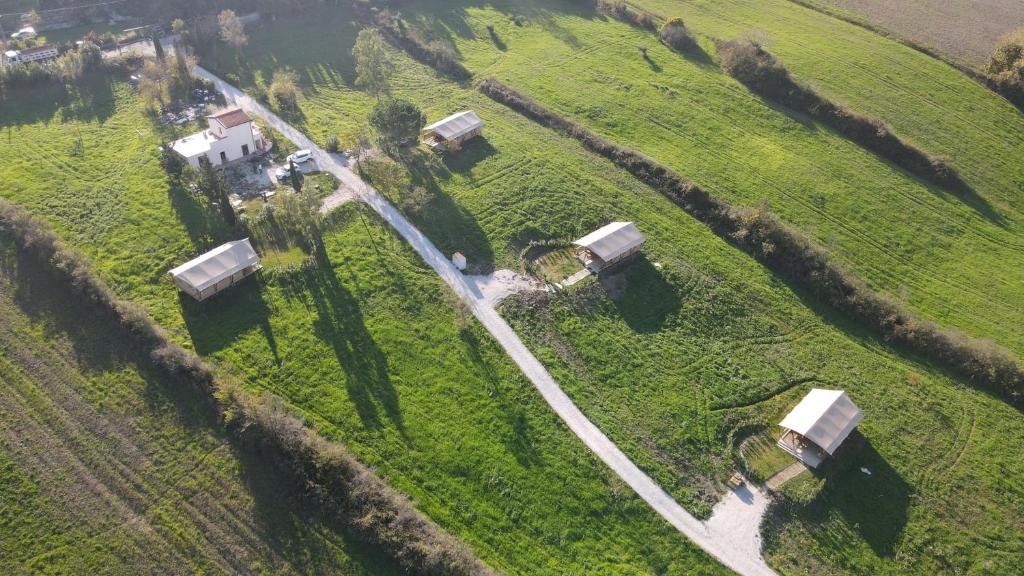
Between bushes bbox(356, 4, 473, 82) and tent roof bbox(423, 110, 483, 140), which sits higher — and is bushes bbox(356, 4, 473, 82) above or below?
above

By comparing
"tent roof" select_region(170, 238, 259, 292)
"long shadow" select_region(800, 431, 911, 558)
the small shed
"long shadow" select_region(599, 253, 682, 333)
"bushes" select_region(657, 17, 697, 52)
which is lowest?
"long shadow" select_region(800, 431, 911, 558)

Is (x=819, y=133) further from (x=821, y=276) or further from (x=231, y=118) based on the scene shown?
(x=231, y=118)

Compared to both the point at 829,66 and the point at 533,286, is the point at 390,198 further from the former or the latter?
the point at 829,66

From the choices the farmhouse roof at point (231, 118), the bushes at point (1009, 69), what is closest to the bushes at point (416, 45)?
the farmhouse roof at point (231, 118)

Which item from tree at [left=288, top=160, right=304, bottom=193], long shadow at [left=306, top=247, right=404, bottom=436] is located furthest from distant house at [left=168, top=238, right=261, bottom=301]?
tree at [left=288, top=160, right=304, bottom=193]

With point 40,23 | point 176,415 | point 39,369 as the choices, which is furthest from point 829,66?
point 40,23

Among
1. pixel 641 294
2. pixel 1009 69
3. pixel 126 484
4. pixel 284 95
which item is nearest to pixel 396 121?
pixel 284 95

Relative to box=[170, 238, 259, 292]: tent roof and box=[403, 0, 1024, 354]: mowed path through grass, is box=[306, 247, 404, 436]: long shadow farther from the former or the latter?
box=[403, 0, 1024, 354]: mowed path through grass
